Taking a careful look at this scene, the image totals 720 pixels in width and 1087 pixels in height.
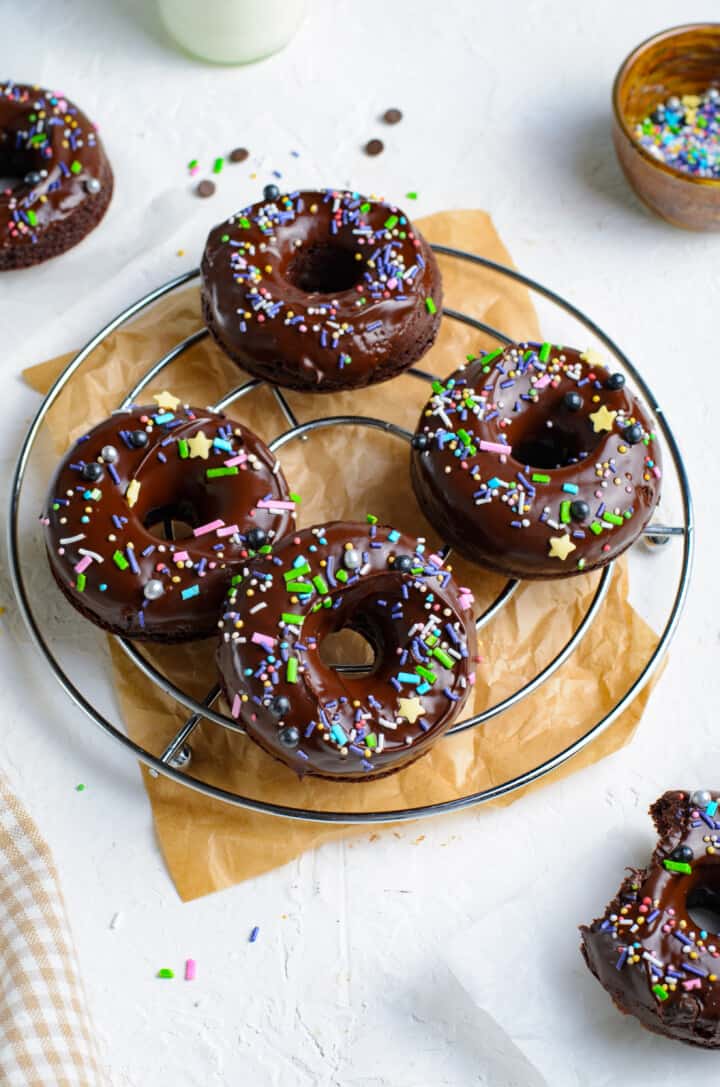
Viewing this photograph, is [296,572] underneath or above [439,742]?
above

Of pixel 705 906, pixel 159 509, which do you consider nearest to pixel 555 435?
pixel 159 509

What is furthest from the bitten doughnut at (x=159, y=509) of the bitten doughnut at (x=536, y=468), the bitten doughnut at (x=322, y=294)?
the bitten doughnut at (x=536, y=468)

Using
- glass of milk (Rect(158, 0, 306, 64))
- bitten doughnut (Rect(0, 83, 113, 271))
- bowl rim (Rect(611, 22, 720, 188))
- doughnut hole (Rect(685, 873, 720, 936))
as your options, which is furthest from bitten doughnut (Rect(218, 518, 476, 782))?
glass of milk (Rect(158, 0, 306, 64))

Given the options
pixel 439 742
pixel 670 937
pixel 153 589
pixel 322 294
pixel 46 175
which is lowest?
pixel 670 937

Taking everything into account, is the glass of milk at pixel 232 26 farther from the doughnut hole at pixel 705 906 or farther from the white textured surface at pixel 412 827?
the doughnut hole at pixel 705 906

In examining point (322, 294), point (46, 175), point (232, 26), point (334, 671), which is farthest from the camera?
point (232, 26)

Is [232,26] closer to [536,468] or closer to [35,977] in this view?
[536,468]
